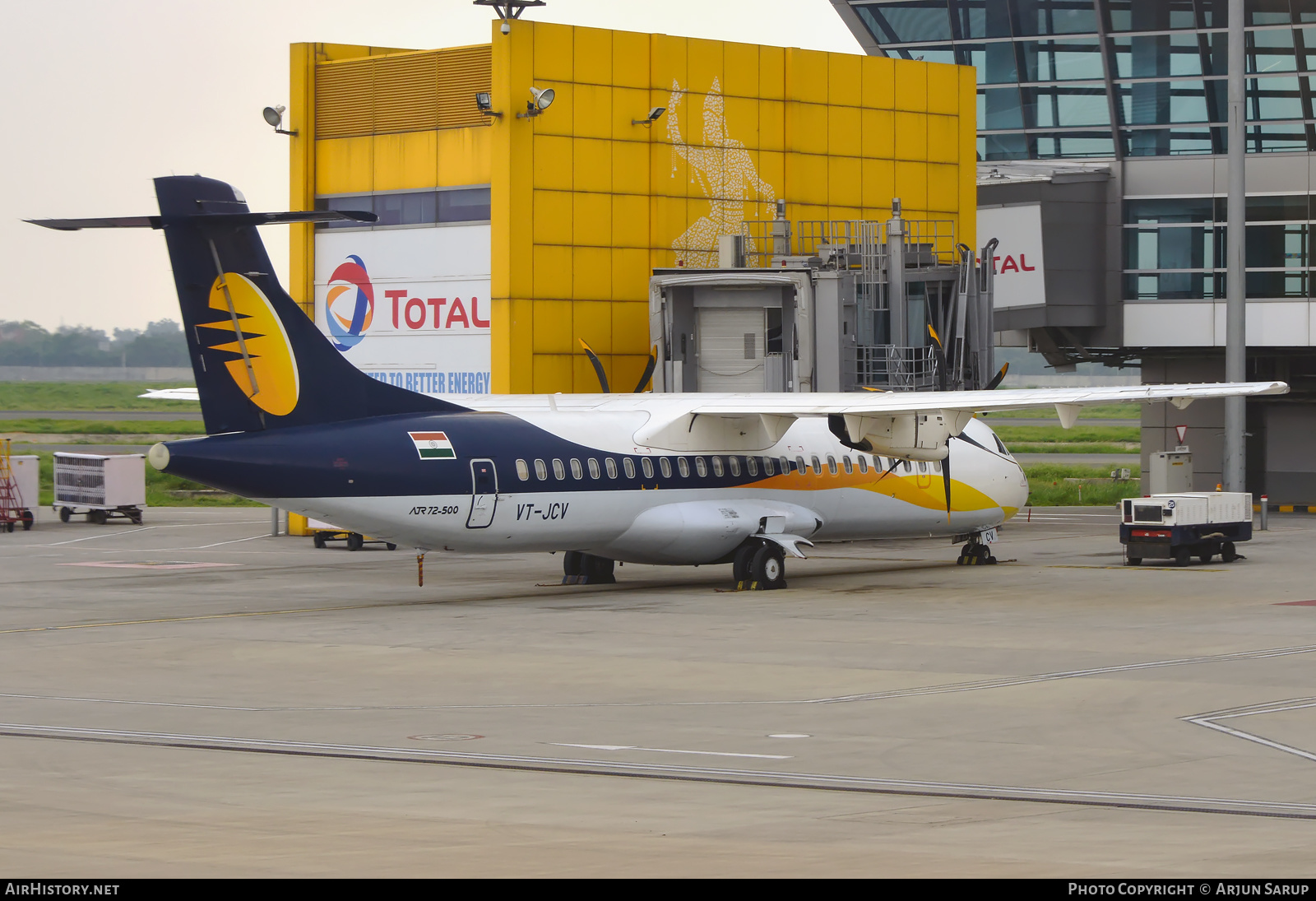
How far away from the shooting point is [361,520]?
23797 millimetres

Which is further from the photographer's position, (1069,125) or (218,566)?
(1069,125)

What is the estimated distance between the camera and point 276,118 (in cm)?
4088

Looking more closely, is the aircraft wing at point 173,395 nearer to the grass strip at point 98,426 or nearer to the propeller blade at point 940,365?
the propeller blade at point 940,365

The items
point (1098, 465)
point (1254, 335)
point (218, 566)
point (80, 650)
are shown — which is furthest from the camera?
point (1098, 465)

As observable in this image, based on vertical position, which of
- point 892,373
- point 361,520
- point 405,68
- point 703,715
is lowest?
point 703,715

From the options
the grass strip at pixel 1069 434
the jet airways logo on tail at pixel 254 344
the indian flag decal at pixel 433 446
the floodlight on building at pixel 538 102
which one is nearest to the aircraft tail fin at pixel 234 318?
the jet airways logo on tail at pixel 254 344

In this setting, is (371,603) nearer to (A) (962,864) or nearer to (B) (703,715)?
(B) (703,715)

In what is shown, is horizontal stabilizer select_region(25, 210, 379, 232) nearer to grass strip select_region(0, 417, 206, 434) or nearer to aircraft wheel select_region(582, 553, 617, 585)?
aircraft wheel select_region(582, 553, 617, 585)

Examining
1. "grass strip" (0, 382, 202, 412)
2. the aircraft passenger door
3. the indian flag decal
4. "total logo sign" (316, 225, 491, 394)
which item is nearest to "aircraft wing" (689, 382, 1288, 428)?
the aircraft passenger door

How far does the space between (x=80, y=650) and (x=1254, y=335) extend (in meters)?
37.6

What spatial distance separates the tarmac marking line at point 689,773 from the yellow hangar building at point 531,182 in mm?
23675

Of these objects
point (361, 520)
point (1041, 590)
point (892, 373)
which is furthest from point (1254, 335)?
point (361, 520)

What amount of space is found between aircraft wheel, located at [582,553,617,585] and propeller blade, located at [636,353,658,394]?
31.5 feet

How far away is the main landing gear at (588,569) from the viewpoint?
29.4m
